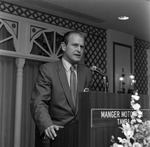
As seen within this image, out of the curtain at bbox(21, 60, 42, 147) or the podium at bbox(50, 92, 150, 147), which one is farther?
the curtain at bbox(21, 60, 42, 147)

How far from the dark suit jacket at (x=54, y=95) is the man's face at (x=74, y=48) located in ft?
0.37

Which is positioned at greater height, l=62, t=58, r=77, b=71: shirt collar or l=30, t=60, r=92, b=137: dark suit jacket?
l=62, t=58, r=77, b=71: shirt collar

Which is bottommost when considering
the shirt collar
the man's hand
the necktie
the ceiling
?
the man's hand

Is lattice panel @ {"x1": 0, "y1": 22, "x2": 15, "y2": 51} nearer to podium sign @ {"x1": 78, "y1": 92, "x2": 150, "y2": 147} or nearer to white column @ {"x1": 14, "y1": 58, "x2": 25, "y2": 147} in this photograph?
white column @ {"x1": 14, "y1": 58, "x2": 25, "y2": 147}

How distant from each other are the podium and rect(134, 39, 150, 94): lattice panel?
4.96 meters

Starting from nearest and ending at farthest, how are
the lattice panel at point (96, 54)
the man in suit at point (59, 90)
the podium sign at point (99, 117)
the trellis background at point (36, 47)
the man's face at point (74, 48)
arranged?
the podium sign at point (99, 117), the man in suit at point (59, 90), the man's face at point (74, 48), the trellis background at point (36, 47), the lattice panel at point (96, 54)

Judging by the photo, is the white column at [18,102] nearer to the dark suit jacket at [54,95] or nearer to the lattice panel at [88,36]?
the lattice panel at [88,36]

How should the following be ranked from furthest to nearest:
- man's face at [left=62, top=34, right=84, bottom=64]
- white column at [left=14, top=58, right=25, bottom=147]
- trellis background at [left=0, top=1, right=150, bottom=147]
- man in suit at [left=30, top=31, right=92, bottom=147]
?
trellis background at [left=0, top=1, right=150, bottom=147], white column at [left=14, top=58, right=25, bottom=147], man's face at [left=62, top=34, right=84, bottom=64], man in suit at [left=30, top=31, right=92, bottom=147]

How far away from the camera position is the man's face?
2211 mm

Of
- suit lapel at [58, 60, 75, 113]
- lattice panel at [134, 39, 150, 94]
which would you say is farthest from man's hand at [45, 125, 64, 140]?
lattice panel at [134, 39, 150, 94]

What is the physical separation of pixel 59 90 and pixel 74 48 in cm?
36

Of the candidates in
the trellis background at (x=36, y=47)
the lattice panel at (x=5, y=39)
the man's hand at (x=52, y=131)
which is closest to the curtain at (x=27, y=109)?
the trellis background at (x=36, y=47)

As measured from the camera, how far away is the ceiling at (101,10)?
430 cm

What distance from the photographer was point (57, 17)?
5.06 m
